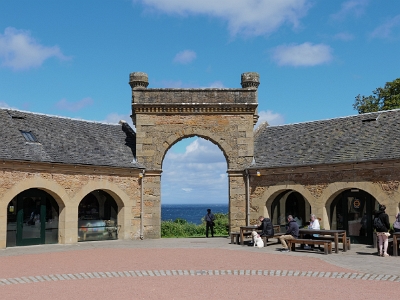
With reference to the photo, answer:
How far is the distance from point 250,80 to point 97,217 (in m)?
8.88

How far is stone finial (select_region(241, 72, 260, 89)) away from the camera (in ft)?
68.0

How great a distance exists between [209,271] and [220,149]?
9.60 metres

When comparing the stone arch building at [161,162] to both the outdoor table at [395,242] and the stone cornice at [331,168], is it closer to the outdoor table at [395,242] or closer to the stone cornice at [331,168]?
the stone cornice at [331,168]

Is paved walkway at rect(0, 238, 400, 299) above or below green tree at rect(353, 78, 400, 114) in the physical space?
below

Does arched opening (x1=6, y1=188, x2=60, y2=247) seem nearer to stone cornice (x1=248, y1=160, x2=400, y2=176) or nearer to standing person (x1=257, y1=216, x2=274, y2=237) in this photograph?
standing person (x1=257, y1=216, x2=274, y2=237)

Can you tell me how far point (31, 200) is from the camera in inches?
658

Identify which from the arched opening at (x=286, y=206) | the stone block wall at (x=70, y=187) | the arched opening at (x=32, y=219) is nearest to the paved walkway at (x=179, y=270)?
the arched opening at (x=32, y=219)

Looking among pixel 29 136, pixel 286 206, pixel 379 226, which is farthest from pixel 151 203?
pixel 379 226

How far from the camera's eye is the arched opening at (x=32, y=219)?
1619cm

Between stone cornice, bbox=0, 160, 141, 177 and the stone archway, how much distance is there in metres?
1.08

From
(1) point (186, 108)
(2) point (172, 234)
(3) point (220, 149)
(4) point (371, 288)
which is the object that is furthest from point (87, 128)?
(4) point (371, 288)

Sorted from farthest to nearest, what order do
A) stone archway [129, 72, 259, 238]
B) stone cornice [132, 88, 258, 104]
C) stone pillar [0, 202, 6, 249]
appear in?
1. stone cornice [132, 88, 258, 104]
2. stone archway [129, 72, 259, 238]
3. stone pillar [0, 202, 6, 249]

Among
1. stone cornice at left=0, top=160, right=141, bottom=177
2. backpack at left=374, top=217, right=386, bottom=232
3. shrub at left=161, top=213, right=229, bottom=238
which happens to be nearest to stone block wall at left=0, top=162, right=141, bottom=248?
stone cornice at left=0, top=160, right=141, bottom=177

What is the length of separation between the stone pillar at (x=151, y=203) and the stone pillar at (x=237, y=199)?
9.77ft
